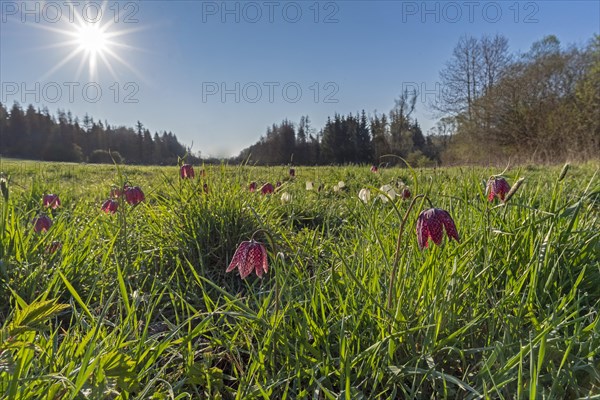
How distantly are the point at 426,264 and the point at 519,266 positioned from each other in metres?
0.38

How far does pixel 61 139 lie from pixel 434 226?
55.8 meters

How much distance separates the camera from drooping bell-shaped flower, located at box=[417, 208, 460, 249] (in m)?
1.02

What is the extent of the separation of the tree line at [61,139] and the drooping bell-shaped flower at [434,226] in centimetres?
4504

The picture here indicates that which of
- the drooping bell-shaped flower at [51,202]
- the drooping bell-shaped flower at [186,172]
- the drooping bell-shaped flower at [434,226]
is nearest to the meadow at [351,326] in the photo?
the drooping bell-shaped flower at [434,226]

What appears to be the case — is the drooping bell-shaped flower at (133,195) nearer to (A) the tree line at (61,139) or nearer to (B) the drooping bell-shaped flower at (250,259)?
(B) the drooping bell-shaped flower at (250,259)

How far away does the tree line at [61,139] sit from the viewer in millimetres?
43969

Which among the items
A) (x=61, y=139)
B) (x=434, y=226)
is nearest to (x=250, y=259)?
(x=434, y=226)

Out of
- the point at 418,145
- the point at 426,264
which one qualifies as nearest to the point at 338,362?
the point at 426,264

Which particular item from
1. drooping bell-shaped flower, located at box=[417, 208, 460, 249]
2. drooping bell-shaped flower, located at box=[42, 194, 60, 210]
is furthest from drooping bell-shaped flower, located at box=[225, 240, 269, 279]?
drooping bell-shaped flower, located at box=[42, 194, 60, 210]

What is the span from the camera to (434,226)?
1022mm

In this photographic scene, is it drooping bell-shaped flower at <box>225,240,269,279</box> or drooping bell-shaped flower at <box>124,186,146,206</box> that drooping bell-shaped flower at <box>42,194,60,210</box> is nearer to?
drooping bell-shaped flower at <box>124,186,146,206</box>

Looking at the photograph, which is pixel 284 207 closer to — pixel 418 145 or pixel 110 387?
pixel 110 387

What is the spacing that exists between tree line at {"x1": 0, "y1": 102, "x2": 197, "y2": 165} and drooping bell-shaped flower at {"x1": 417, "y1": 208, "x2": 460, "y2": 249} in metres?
45.0

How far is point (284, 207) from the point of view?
2658 millimetres
